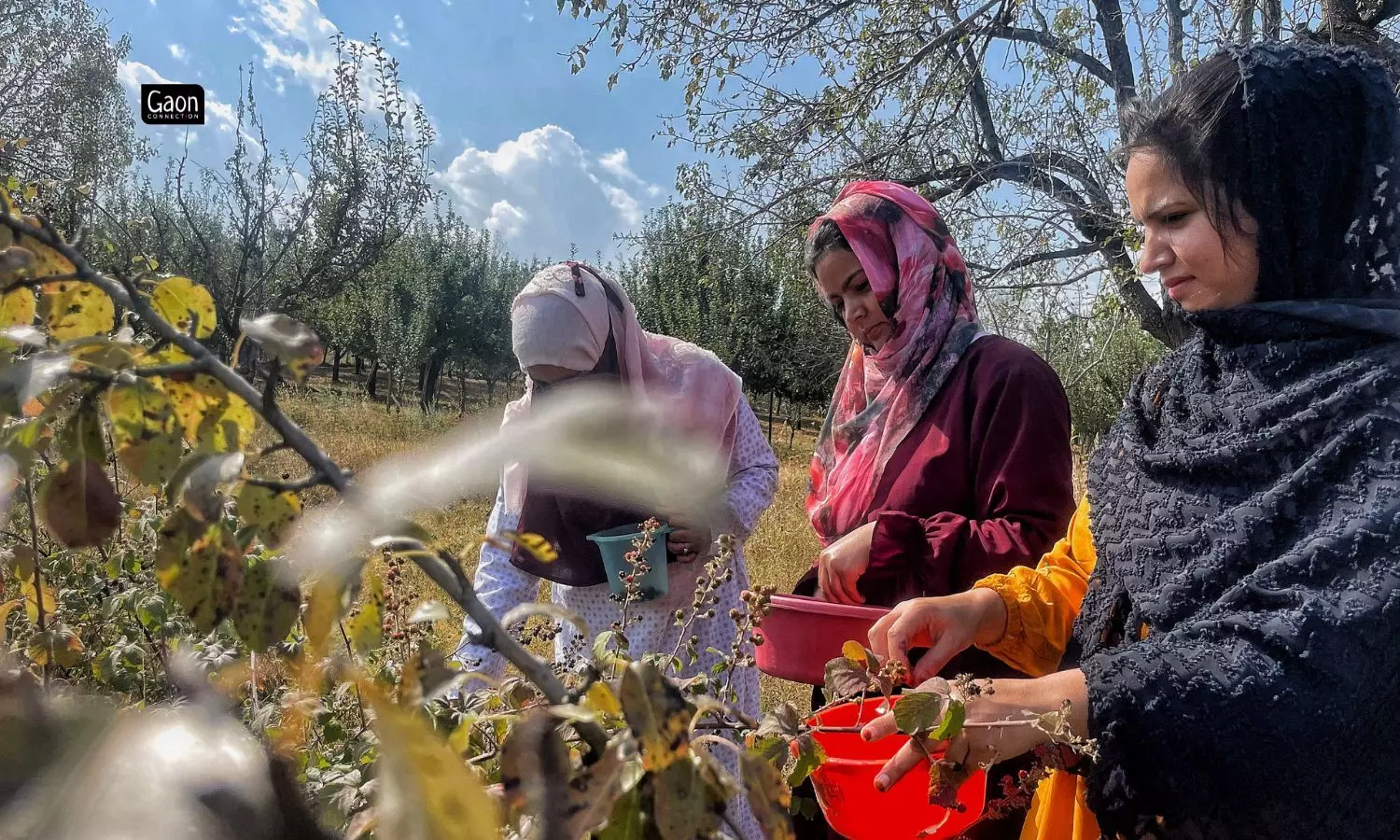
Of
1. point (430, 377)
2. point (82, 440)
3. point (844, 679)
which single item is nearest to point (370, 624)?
point (82, 440)

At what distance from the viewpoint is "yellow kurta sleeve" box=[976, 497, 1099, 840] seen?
1.27 m

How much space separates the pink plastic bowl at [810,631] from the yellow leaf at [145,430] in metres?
0.99

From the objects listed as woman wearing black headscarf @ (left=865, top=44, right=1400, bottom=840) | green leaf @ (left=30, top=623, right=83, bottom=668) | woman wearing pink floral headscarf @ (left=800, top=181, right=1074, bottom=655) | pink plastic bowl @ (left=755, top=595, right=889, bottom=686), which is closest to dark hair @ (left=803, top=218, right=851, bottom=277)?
woman wearing pink floral headscarf @ (left=800, top=181, right=1074, bottom=655)

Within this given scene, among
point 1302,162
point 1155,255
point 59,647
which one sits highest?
point 1302,162

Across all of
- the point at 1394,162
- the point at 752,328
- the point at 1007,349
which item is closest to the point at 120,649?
the point at 1007,349

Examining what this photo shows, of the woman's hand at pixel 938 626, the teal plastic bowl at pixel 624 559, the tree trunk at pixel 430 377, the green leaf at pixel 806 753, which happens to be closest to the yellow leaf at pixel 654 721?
the green leaf at pixel 806 753

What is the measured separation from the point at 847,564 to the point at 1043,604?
38cm

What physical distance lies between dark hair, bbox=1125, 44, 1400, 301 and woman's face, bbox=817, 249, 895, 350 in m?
0.89

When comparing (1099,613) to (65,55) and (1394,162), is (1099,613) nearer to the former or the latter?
(1394,162)

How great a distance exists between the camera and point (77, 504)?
0.37 m

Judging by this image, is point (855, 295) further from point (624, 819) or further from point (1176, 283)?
point (624, 819)

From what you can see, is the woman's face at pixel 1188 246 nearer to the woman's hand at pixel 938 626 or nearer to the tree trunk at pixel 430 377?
the woman's hand at pixel 938 626

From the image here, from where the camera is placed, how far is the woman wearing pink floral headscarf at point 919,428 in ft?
4.98

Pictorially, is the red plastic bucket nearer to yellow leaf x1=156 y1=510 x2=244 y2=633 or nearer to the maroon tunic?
the maroon tunic
